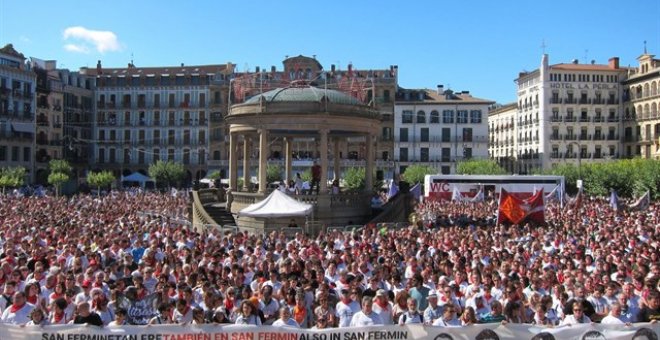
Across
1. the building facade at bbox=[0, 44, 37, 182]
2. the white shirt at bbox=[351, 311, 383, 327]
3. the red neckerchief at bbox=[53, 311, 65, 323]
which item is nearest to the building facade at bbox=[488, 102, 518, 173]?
the building facade at bbox=[0, 44, 37, 182]

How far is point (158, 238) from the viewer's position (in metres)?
20.8

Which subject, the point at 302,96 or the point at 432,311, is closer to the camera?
the point at 432,311

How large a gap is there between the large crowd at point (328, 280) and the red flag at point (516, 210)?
586 cm

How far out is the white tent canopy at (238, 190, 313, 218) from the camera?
88.2 feet

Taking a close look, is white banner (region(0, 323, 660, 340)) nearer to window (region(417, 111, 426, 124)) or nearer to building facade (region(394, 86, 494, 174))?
building facade (region(394, 86, 494, 174))

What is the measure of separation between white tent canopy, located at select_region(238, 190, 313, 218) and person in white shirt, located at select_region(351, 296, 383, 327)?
16.5 meters

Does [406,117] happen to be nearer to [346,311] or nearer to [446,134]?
[446,134]

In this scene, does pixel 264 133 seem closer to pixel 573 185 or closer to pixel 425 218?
pixel 425 218

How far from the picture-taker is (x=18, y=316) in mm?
10680

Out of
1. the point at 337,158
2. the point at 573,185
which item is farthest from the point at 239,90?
the point at 573,185

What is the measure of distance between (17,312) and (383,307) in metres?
5.84

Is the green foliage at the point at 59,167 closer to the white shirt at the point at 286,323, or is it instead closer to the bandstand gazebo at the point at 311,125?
the bandstand gazebo at the point at 311,125

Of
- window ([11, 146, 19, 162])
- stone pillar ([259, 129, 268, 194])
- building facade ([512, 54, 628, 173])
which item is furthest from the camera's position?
building facade ([512, 54, 628, 173])

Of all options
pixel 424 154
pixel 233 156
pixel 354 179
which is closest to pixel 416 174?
pixel 354 179
